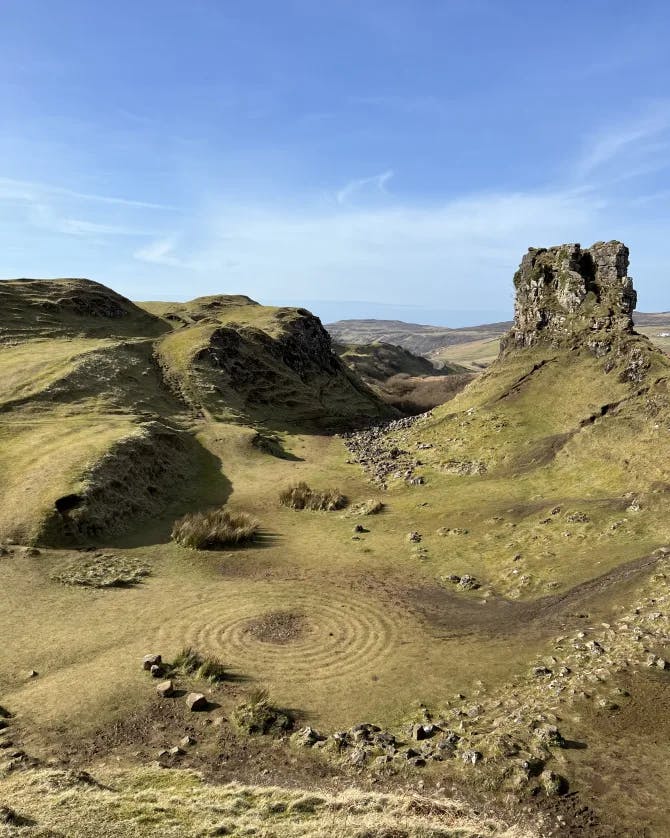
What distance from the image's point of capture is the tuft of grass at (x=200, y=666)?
18.8 metres

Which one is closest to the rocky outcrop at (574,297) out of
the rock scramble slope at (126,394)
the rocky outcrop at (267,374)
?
the rocky outcrop at (267,374)

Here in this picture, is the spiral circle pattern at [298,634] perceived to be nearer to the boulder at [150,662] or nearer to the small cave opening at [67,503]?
the boulder at [150,662]

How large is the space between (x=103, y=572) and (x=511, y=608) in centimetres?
1980

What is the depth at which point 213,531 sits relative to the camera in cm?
3241

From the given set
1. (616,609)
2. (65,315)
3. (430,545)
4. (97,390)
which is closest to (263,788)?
(616,609)

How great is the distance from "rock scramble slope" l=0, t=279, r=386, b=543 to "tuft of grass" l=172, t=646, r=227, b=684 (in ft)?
49.6

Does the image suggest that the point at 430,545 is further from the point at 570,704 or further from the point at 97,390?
the point at 97,390

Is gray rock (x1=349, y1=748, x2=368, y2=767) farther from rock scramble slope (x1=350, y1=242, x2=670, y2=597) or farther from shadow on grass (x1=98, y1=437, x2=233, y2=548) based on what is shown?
shadow on grass (x1=98, y1=437, x2=233, y2=548)

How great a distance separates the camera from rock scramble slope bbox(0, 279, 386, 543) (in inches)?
1393

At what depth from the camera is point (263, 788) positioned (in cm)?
1335

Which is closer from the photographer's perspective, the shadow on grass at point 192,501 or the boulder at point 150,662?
the boulder at point 150,662

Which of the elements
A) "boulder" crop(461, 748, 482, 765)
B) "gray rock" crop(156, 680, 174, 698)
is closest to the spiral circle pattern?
"gray rock" crop(156, 680, 174, 698)

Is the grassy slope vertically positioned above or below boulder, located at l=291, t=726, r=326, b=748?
above

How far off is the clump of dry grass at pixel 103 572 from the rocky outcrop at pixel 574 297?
42.0 meters
